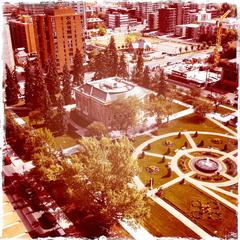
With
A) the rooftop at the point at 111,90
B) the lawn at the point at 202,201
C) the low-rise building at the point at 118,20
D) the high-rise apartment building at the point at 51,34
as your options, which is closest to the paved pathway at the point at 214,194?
the lawn at the point at 202,201

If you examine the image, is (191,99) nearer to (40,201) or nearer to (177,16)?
(177,16)

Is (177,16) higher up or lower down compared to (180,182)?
higher up

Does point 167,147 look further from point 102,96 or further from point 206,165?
point 102,96

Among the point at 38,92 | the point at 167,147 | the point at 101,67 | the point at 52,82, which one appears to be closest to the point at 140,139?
the point at 167,147

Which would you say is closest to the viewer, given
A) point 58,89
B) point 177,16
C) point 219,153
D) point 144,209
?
point 144,209

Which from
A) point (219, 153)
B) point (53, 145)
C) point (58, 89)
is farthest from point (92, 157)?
point (58, 89)

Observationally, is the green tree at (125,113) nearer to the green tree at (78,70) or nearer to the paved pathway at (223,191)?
the paved pathway at (223,191)
